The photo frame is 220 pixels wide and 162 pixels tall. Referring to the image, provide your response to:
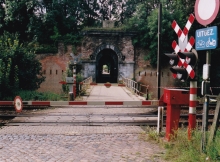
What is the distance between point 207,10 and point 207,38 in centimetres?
45

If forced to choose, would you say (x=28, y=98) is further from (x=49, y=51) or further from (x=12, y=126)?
(x=49, y=51)

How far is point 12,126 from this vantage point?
24.5 feet

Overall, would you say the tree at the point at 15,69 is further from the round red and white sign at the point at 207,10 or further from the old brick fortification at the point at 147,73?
the old brick fortification at the point at 147,73

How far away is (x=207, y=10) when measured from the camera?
4.28 meters

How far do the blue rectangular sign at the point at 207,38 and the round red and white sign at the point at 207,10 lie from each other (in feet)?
0.46

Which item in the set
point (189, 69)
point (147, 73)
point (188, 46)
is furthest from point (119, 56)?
point (189, 69)

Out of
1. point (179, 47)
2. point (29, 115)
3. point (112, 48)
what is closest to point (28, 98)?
point (29, 115)

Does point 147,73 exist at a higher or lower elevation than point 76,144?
higher

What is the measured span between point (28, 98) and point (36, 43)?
15.5m

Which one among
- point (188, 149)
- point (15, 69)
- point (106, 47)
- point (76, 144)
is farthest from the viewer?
point (106, 47)

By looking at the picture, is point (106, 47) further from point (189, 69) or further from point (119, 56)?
point (189, 69)

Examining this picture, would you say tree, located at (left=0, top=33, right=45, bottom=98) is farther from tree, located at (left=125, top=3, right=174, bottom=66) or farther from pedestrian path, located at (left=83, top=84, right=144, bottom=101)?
tree, located at (left=125, top=3, right=174, bottom=66)

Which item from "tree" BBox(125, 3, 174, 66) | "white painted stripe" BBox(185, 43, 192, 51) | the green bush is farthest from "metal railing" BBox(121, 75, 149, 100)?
"white painted stripe" BBox(185, 43, 192, 51)

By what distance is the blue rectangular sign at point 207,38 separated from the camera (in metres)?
4.18
